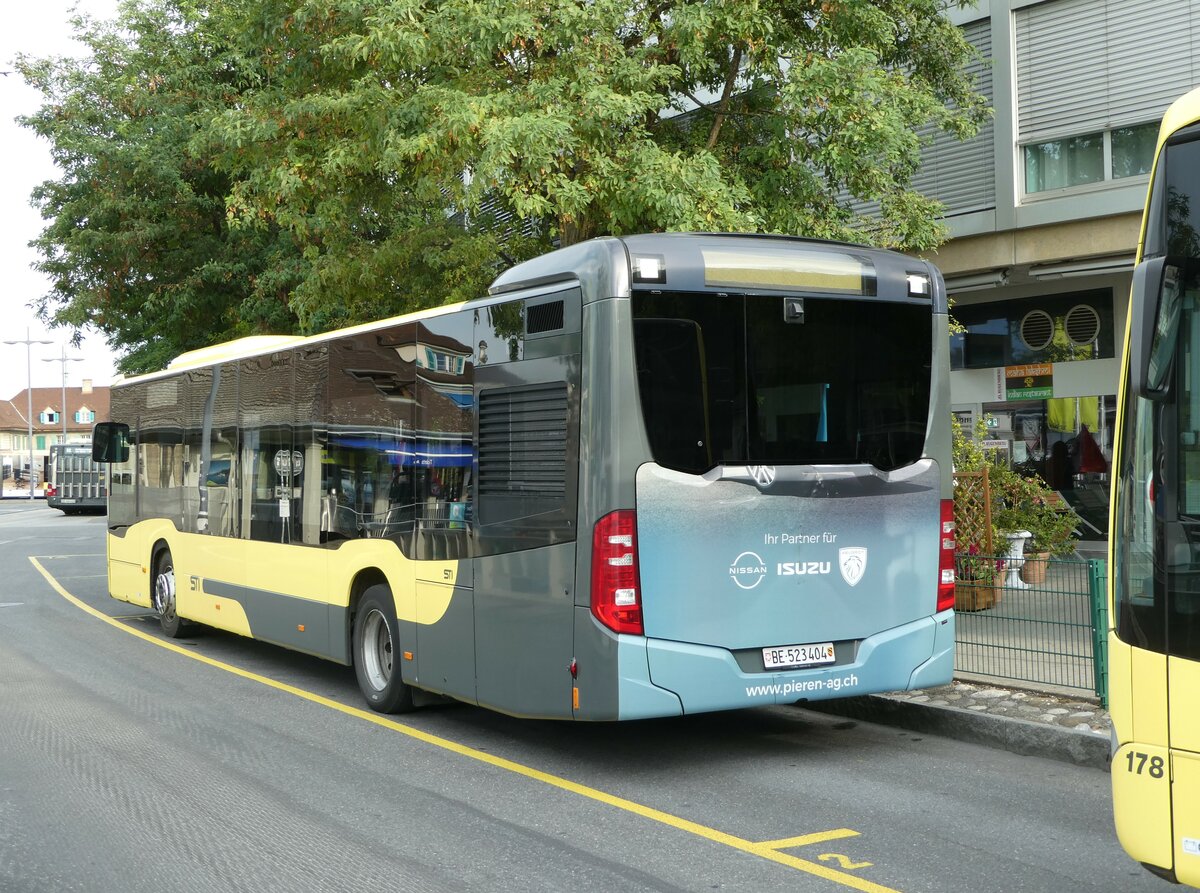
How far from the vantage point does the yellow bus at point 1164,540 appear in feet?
13.1

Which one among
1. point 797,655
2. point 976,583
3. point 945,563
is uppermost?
point 945,563

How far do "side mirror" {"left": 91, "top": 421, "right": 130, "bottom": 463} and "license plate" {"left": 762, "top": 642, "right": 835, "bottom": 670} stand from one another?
9.91 metres

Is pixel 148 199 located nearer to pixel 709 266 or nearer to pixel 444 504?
pixel 444 504

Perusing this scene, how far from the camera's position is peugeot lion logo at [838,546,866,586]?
7445 millimetres

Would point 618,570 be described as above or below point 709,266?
below

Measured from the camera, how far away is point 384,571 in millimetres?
9078

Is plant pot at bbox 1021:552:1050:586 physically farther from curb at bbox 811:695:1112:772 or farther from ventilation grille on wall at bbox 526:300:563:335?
ventilation grille on wall at bbox 526:300:563:335

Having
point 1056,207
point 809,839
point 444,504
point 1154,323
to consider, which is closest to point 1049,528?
point 1056,207

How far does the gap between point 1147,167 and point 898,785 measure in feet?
36.2

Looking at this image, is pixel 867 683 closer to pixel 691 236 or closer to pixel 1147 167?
pixel 691 236

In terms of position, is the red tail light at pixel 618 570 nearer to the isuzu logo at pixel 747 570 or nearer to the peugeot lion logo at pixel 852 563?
the isuzu logo at pixel 747 570

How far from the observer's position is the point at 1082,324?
17.1 m

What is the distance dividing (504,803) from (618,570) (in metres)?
1.35

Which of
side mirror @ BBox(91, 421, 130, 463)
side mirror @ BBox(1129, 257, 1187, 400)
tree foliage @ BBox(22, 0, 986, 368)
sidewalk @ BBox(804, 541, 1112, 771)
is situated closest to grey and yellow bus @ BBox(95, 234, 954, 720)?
sidewalk @ BBox(804, 541, 1112, 771)
